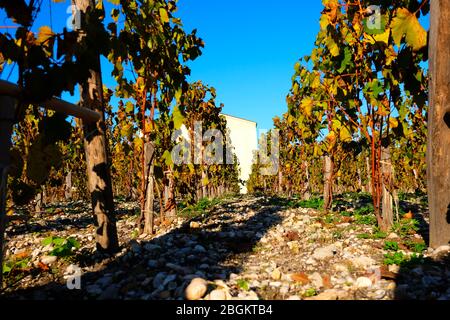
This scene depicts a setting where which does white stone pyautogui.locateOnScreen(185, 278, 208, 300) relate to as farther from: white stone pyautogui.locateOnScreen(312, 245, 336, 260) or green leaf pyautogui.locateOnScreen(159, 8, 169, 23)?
green leaf pyautogui.locateOnScreen(159, 8, 169, 23)

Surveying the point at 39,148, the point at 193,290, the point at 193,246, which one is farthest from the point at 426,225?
the point at 39,148

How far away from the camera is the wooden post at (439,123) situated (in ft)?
13.9

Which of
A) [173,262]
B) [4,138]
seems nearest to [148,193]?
[173,262]

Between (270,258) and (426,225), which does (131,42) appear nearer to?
(270,258)

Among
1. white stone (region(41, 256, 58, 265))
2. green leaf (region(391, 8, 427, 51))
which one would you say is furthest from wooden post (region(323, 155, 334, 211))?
white stone (region(41, 256, 58, 265))

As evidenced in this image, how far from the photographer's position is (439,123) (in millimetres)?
4379

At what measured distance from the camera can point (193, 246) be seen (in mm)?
5199

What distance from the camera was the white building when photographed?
56438mm

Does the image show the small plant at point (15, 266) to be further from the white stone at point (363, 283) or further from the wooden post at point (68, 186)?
the wooden post at point (68, 186)

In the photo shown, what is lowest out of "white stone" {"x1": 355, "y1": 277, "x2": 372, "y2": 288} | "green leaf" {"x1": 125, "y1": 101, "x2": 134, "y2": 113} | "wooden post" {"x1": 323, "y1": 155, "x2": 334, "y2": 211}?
"white stone" {"x1": 355, "y1": 277, "x2": 372, "y2": 288}

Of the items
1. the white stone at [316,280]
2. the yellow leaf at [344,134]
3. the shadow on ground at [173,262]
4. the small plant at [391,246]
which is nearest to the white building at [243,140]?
the yellow leaf at [344,134]

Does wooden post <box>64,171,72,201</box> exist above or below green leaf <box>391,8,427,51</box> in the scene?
below

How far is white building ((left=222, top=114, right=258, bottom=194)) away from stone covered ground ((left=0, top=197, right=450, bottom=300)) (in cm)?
4754

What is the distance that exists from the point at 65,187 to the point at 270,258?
56.8ft
